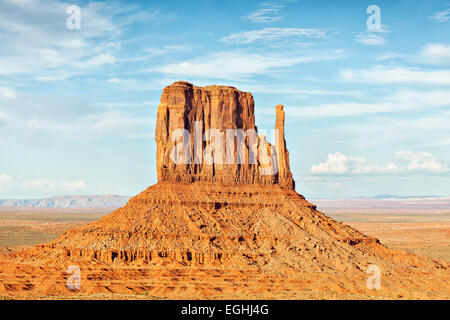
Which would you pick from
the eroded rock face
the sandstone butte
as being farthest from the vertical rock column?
the sandstone butte

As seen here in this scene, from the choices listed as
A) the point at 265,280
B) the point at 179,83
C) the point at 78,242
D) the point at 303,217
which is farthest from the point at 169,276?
the point at 179,83

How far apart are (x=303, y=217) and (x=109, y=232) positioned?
91.6 feet

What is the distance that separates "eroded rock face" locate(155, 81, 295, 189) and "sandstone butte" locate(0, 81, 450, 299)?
0.56 ft

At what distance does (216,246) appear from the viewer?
302 ft

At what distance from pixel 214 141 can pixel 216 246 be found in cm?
2052

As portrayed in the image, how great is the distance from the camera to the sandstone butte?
77.0m

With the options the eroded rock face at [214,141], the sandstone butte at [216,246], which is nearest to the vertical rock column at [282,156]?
the eroded rock face at [214,141]

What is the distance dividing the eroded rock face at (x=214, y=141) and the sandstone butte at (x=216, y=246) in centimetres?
17

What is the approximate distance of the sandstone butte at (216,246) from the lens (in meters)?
77.0

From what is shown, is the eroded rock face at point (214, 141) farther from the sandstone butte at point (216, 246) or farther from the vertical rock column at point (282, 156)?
the sandstone butte at point (216, 246)

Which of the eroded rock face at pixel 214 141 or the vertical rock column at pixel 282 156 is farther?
the vertical rock column at pixel 282 156

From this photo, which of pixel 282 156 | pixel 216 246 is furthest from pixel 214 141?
pixel 216 246
